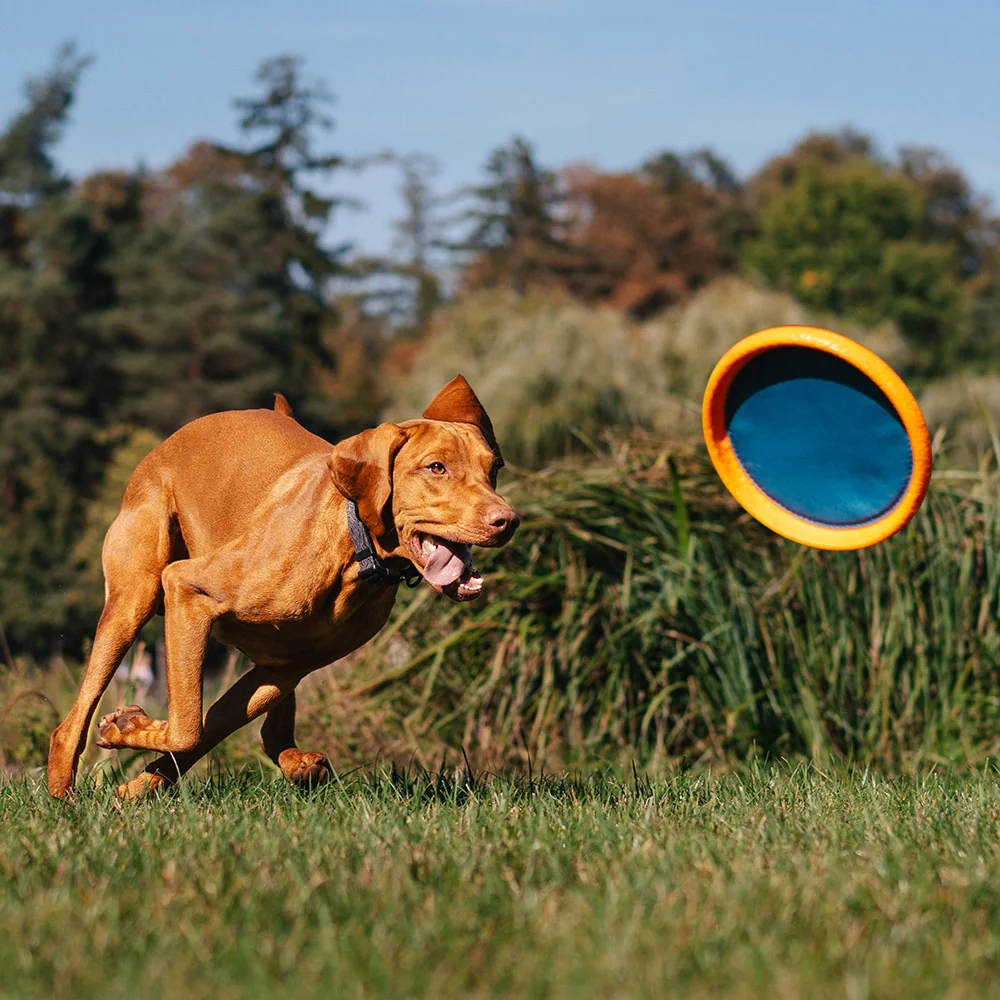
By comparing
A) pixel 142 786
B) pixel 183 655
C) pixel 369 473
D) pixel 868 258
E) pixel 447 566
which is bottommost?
pixel 142 786

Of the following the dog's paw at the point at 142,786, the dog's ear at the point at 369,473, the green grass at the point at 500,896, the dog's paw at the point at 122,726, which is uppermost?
the dog's ear at the point at 369,473

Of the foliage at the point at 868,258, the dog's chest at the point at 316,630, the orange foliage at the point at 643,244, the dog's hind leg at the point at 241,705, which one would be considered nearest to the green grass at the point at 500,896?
the dog's hind leg at the point at 241,705

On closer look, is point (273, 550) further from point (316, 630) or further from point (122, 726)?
point (122, 726)

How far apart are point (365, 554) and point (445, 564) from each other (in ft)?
0.92

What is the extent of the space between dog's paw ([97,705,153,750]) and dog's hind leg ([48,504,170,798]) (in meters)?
0.18

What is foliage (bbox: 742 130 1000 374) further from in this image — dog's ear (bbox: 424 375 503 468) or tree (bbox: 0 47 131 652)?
dog's ear (bbox: 424 375 503 468)

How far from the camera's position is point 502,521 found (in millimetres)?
4336

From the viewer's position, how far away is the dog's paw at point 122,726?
5.02m

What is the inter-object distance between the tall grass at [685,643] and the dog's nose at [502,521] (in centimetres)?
313

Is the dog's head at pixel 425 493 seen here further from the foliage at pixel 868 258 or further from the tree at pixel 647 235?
the foliage at pixel 868 258

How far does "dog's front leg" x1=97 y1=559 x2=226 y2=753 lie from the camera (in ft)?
16.0

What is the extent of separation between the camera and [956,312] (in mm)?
54969

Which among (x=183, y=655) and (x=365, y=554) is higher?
(x=365, y=554)

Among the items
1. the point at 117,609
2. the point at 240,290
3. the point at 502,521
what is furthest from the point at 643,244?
the point at 502,521
